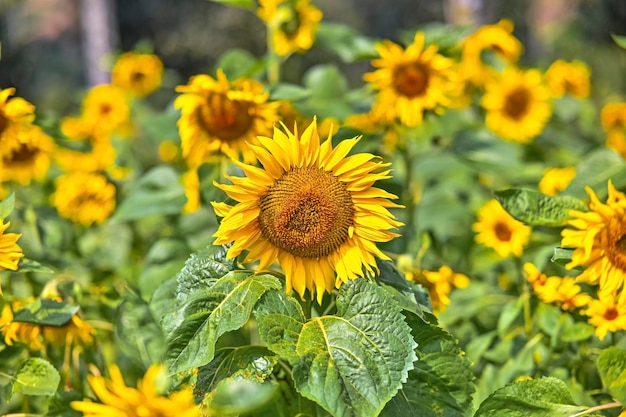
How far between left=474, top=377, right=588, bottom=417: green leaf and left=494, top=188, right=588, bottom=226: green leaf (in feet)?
0.91

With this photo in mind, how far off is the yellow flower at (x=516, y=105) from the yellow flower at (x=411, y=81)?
0.61 meters

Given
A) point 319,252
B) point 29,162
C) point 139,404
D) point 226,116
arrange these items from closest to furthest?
point 139,404 → point 319,252 → point 226,116 → point 29,162

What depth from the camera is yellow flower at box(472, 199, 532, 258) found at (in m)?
1.85

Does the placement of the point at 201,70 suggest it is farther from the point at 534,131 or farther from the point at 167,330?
the point at 167,330

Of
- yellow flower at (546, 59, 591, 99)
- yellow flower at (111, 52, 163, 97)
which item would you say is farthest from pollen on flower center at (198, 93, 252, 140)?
yellow flower at (546, 59, 591, 99)

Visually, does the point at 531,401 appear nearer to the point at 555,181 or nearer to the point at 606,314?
the point at 606,314

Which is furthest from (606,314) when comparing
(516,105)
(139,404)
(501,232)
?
(516,105)

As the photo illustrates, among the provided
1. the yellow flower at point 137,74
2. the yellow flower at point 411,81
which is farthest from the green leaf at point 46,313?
the yellow flower at point 137,74

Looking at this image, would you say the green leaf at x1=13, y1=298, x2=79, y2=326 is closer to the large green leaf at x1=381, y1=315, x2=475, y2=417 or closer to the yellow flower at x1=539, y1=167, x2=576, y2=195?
the large green leaf at x1=381, y1=315, x2=475, y2=417

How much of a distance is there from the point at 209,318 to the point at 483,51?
192 cm

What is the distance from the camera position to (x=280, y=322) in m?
1.05

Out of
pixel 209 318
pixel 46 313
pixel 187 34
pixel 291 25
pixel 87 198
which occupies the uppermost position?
pixel 291 25

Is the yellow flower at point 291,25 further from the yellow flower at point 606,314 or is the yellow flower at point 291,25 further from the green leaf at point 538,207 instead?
the yellow flower at point 606,314

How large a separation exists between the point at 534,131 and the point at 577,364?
1.33m
